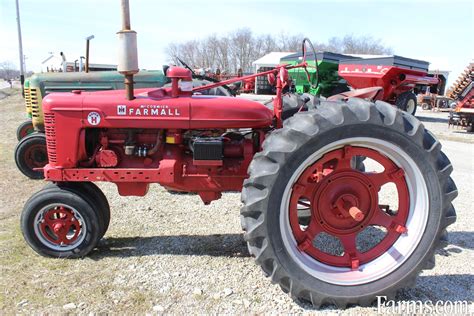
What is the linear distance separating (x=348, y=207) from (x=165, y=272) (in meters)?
1.47

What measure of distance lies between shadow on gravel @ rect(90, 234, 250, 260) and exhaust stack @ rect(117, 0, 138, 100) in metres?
1.49

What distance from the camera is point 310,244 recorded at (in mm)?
2639

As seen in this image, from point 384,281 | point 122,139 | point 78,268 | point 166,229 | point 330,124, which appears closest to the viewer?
point 330,124

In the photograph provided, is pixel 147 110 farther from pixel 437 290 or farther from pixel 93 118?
pixel 437 290

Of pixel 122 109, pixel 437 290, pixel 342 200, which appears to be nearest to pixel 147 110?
pixel 122 109

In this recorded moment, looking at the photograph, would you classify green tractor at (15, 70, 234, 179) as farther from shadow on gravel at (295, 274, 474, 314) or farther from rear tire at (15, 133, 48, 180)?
shadow on gravel at (295, 274, 474, 314)

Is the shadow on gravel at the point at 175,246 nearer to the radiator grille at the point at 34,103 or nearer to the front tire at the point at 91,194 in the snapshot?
the front tire at the point at 91,194

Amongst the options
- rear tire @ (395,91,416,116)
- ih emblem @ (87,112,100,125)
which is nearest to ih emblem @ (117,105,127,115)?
ih emblem @ (87,112,100,125)

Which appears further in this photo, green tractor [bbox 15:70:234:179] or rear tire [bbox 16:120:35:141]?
rear tire [bbox 16:120:35:141]

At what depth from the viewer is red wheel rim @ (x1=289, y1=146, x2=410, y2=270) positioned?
8.61 feet

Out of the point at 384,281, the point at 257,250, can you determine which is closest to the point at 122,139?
the point at 257,250

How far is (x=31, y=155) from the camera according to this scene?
581 centimetres

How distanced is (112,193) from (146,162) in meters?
2.01

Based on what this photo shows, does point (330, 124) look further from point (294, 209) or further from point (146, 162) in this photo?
point (146, 162)
